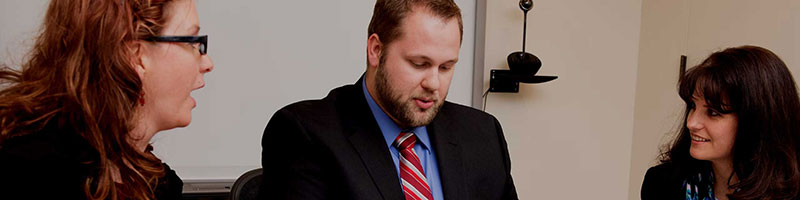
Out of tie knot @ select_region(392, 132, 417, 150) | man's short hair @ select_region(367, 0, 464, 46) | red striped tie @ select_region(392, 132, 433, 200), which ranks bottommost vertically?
red striped tie @ select_region(392, 132, 433, 200)

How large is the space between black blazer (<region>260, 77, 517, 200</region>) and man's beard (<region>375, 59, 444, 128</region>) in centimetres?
7

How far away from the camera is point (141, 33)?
38.6 inches

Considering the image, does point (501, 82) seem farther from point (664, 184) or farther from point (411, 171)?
point (411, 171)

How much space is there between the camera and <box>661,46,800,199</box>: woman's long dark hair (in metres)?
1.43

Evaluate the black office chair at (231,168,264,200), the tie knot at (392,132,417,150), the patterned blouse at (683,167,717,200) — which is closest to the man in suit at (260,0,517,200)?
the tie knot at (392,132,417,150)

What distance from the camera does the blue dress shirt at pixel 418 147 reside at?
1.49 metres

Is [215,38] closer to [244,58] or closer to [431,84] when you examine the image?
[244,58]

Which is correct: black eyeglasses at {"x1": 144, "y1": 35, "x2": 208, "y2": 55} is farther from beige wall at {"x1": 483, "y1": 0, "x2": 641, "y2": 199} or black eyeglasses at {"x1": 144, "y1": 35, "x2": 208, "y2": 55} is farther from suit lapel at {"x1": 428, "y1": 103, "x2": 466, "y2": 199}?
beige wall at {"x1": 483, "y1": 0, "x2": 641, "y2": 199}

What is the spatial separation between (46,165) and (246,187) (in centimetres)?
69

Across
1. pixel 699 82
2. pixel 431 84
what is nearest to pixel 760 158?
pixel 699 82

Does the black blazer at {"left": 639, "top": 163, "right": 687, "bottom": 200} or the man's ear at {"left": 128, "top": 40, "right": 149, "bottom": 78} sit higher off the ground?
the man's ear at {"left": 128, "top": 40, "right": 149, "bottom": 78}

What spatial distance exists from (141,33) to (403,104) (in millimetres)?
614

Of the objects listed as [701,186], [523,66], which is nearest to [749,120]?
[701,186]

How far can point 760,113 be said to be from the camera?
4.67ft
